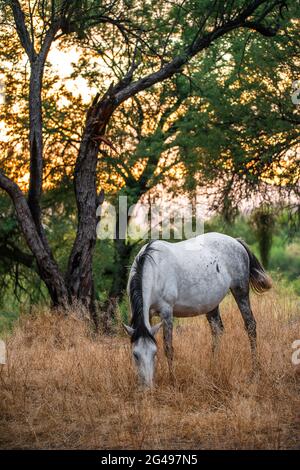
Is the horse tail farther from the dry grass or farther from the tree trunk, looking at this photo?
the tree trunk

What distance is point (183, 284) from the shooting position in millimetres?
7836

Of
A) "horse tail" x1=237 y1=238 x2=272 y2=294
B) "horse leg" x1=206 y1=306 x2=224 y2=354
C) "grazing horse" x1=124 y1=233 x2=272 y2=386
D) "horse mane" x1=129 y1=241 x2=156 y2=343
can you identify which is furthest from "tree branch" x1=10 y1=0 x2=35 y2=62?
"horse mane" x1=129 y1=241 x2=156 y2=343

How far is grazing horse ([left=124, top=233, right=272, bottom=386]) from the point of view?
6.59 meters

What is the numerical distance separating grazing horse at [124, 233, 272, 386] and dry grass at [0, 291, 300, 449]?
A: 311 mm

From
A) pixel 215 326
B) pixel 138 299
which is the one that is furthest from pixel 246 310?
pixel 138 299

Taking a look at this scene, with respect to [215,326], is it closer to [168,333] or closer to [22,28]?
[168,333]

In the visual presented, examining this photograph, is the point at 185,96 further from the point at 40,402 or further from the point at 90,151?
the point at 40,402

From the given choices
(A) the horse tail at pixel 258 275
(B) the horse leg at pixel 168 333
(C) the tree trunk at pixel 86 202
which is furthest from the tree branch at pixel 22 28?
(B) the horse leg at pixel 168 333

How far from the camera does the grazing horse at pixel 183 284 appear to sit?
21.6 feet

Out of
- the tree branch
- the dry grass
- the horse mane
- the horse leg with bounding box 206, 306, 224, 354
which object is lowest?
the dry grass

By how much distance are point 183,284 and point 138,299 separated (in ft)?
3.72
